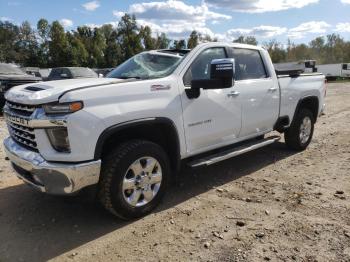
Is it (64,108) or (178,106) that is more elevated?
(64,108)

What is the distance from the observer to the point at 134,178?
411cm

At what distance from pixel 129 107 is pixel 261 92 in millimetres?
2509

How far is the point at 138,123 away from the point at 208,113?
1116 mm

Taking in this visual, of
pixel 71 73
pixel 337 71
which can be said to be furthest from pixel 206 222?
pixel 337 71

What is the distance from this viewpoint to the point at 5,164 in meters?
6.41

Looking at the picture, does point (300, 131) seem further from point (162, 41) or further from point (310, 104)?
point (162, 41)

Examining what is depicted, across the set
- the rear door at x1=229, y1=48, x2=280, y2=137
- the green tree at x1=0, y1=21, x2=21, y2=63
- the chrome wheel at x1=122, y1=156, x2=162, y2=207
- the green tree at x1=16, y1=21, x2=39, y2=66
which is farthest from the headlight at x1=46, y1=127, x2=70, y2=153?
the green tree at x1=0, y1=21, x2=21, y2=63

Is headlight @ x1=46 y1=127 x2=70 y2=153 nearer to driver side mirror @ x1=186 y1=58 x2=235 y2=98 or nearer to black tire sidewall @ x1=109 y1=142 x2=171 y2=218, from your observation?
black tire sidewall @ x1=109 y1=142 x2=171 y2=218

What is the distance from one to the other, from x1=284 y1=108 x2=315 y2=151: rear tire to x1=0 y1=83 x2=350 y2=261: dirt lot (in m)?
1.04

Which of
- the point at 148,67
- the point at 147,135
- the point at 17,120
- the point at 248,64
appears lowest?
the point at 147,135

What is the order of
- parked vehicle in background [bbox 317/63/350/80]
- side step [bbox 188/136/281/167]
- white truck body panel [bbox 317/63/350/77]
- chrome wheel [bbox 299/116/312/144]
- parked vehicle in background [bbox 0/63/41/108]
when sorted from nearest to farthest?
1. side step [bbox 188/136/281/167]
2. chrome wheel [bbox 299/116/312/144]
3. parked vehicle in background [bbox 0/63/41/108]
4. parked vehicle in background [bbox 317/63/350/80]
5. white truck body panel [bbox 317/63/350/77]

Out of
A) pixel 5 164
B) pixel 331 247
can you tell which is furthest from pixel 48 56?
pixel 331 247

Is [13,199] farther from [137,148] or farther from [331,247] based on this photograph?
[331,247]

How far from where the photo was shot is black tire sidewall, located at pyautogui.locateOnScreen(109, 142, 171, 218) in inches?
154
